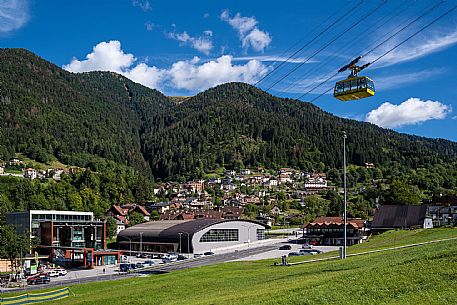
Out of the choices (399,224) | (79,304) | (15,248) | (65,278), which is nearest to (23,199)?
(15,248)

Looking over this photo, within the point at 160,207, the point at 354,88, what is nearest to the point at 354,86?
the point at 354,88

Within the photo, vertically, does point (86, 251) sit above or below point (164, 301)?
below

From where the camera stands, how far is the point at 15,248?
72.9 metres

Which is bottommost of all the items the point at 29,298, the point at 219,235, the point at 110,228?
the point at 110,228

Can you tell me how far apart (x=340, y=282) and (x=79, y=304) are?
20.2 metres

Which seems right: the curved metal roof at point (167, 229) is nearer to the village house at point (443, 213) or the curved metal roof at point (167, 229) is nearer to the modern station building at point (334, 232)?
the modern station building at point (334, 232)

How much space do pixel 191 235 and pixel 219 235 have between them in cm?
854

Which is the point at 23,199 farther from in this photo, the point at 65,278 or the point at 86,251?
the point at 65,278

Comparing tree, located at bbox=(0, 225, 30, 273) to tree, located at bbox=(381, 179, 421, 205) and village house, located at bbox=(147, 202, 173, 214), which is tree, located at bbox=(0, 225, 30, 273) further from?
village house, located at bbox=(147, 202, 173, 214)

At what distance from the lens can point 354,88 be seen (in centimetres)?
3334

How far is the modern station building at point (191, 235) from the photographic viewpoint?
10412 cm

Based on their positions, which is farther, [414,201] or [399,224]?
[414,201]

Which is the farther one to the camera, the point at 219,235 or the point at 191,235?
the point at 219,235

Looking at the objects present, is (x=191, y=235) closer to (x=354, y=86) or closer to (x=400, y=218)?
(x=400, y=218)
